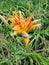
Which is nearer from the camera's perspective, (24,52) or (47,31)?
(24,52)

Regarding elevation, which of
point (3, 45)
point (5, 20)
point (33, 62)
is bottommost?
point (33, 62)

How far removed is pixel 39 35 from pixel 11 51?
272 millimetres

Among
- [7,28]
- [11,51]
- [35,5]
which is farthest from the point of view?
[35,5]

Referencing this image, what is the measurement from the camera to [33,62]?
176 centimetres

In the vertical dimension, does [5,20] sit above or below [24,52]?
above

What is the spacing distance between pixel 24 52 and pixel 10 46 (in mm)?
105

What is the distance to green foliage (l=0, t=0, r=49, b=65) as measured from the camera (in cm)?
172

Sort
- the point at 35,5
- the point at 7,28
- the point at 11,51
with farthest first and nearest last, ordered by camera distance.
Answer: the point at 35,5 < the point at 7,28 < the point at 11,51

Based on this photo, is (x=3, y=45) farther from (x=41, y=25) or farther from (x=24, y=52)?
(x=41, y=25)

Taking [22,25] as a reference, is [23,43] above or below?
below

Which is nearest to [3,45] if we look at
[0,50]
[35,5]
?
[0,50]

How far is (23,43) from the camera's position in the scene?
180cm

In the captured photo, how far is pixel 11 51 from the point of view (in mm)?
1729

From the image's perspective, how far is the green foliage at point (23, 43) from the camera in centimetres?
172
